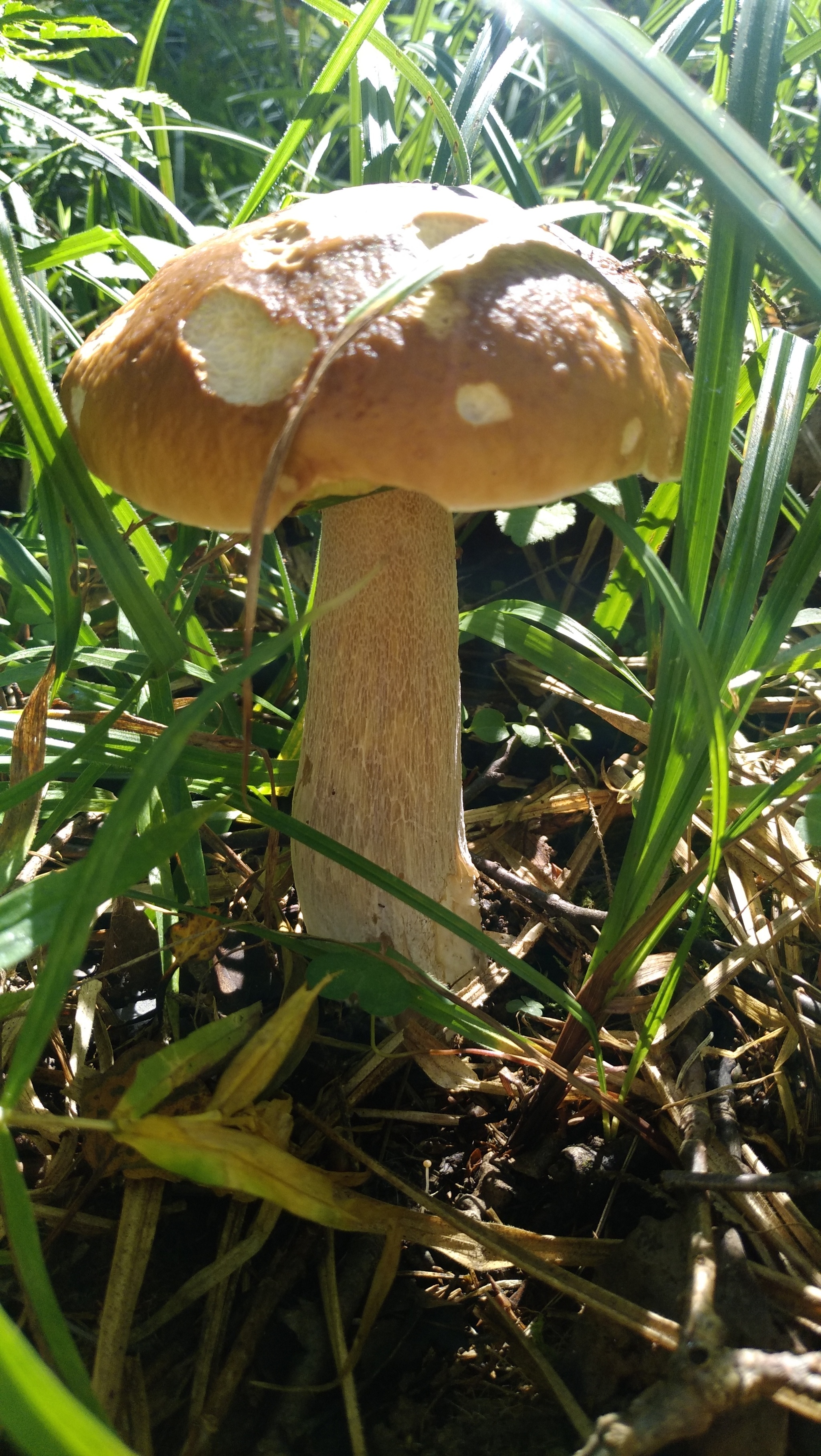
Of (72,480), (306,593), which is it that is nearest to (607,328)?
(72,480)

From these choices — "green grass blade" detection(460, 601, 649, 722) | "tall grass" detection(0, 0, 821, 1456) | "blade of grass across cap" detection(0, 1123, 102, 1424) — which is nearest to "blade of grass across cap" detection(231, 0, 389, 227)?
"tall grass" detection(0, 0, 821, 1456)

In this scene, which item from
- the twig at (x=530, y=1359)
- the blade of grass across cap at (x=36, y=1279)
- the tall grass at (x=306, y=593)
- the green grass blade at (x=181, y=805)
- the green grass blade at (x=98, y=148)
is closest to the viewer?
the blade of grass across cap at (x=36, y=1279)

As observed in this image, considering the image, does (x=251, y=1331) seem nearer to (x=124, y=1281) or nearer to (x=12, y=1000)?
(x=124, y=1281)

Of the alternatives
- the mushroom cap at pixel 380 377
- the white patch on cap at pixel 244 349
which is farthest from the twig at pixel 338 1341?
the white patch on cap at pixel 244 349

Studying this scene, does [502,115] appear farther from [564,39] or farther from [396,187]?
[564,39]

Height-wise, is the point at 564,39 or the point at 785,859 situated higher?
the point at 564,39

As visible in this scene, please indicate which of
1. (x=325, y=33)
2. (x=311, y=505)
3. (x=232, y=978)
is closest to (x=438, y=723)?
(x=311, y=505)

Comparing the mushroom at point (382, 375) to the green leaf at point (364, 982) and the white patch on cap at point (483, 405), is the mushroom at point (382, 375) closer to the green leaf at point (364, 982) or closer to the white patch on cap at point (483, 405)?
the white patch on cap at point (483, 405)
